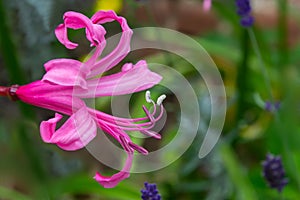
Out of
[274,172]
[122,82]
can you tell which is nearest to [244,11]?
[274,172]

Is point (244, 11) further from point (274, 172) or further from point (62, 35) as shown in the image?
point (62, 35)

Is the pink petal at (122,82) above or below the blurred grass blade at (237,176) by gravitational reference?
above

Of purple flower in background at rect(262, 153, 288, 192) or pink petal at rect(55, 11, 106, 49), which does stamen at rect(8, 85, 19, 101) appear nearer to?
pink petal at rect(55, 11, 106, 49)

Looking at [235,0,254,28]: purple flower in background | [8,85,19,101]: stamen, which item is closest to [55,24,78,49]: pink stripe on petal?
[8,85,19,101]: stamen

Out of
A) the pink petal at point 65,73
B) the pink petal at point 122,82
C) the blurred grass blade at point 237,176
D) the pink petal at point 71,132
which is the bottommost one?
the blurred grass blade at point 237,176

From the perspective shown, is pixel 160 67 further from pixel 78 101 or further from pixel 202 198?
pixel 78 101

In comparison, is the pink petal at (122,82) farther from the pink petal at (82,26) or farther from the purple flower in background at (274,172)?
the purple flower in background at (274,172)

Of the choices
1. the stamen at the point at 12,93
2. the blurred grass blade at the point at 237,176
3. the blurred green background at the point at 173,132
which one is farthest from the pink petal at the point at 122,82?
the blurred grass blade at the point at 237,176
